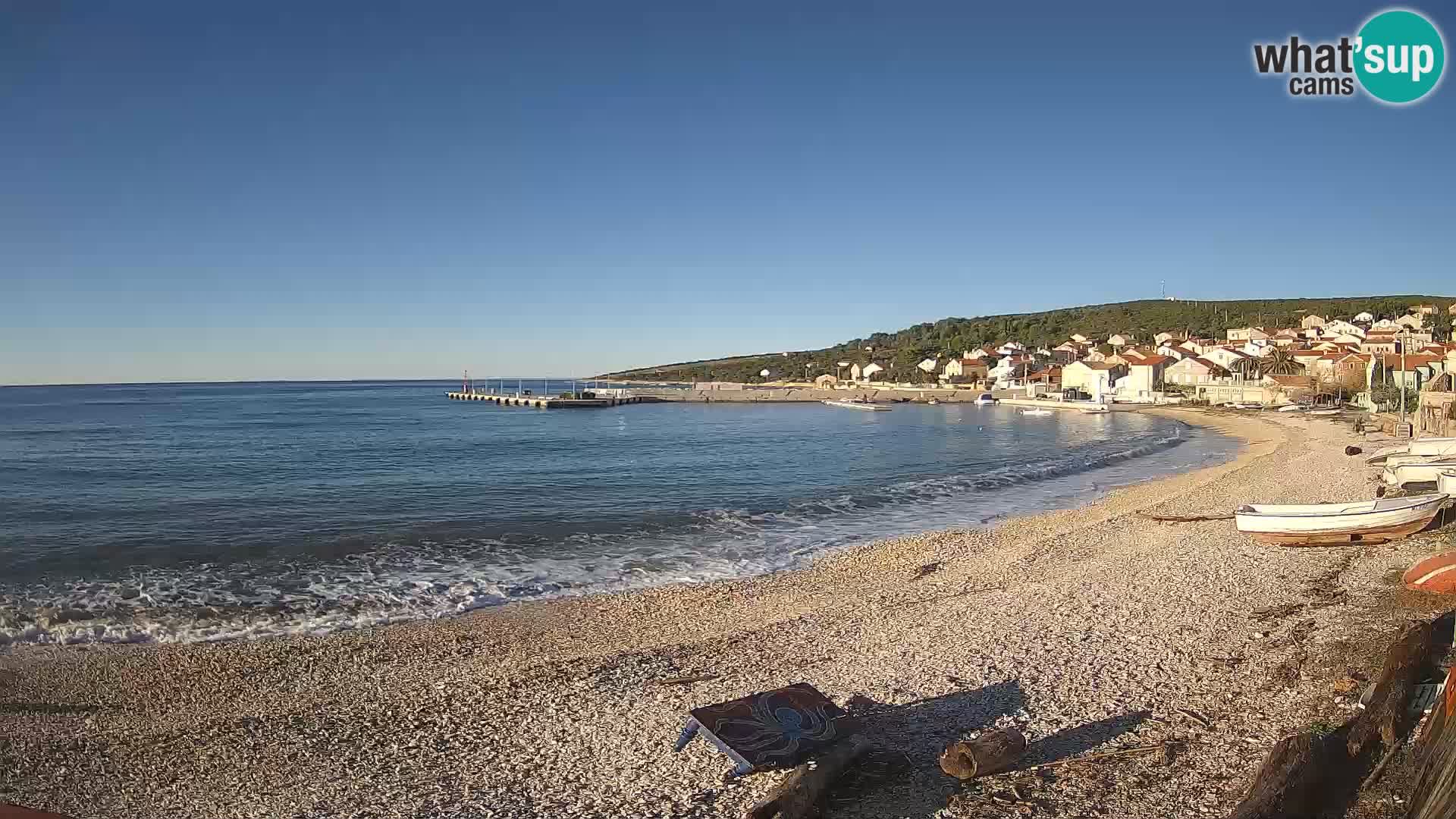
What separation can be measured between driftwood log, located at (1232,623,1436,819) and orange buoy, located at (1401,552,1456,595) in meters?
4.72

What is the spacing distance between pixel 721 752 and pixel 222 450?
41893mm

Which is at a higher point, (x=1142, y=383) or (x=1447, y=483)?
(x=1142, y=383)

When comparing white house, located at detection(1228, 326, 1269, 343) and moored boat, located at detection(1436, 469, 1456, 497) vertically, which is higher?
white house, located at detection(1228, 326, 1269, 343)

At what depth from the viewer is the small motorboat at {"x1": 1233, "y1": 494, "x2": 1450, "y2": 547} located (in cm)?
1431

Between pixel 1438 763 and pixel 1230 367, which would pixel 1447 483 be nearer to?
Result: pixel 1438 763

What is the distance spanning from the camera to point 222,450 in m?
40.8

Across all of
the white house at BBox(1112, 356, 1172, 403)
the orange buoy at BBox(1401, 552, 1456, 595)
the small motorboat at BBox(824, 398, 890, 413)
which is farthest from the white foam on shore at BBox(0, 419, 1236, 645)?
the white house at BBox(1112, 356, 1172, 403)

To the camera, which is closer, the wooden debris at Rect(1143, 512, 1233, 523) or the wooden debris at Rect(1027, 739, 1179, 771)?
the wooden debris at Rect(1027, 739, 1179, 771)

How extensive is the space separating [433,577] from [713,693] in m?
8.06

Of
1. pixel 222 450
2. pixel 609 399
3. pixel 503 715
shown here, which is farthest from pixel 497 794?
pixel 609 399

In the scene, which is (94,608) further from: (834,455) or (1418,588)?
(834,455)

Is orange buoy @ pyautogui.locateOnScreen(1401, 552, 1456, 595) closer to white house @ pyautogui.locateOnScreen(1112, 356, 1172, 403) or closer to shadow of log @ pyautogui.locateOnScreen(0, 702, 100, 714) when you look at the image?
shadow of log @ pyautogui.locateOnScreen(0, 702, 100, 714)

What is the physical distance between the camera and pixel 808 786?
604cm

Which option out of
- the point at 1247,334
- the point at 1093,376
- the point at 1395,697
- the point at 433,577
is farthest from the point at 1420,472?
the point at 1247,334
